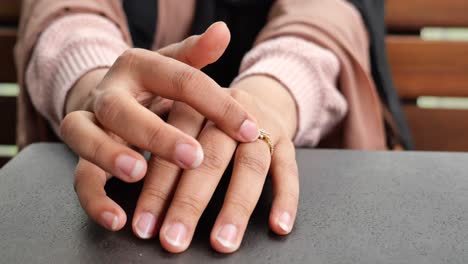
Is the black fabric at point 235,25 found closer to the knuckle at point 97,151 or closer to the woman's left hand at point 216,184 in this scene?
the woman's left hand at point 216,184

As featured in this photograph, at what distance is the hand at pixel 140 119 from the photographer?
14.4 inches

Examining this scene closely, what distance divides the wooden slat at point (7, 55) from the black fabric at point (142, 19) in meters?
0.31

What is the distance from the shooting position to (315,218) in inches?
14.9

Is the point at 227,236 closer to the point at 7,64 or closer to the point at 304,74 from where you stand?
the point at 304,74

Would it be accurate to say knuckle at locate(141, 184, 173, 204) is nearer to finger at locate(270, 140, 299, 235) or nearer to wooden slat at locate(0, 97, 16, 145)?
finger at locate(270, 140, 299, 235)

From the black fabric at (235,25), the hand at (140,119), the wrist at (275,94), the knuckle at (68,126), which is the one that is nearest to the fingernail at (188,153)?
the hand at (140,119)

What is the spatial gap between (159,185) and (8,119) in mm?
852

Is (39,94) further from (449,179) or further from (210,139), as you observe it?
(449,179)

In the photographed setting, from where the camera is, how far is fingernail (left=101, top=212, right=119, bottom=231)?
1.15 feet

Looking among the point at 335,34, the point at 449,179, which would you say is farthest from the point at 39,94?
the point at 449,179

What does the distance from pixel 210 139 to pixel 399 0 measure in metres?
0.79

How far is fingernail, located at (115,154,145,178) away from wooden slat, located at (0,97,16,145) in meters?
0.85

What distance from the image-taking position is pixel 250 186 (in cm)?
40

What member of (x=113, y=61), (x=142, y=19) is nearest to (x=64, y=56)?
(x=113, y=61)
